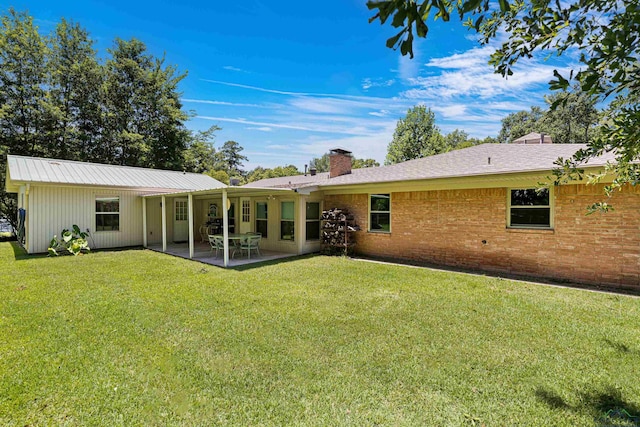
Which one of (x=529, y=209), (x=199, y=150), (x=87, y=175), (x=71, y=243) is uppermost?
(x=199, y=150)

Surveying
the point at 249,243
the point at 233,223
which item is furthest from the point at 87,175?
the point at 249,243

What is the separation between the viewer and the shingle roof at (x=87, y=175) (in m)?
10.9

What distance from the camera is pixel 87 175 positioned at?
1244 cm

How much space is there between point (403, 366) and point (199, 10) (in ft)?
41.8

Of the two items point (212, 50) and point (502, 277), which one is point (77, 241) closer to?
point (212, 50)

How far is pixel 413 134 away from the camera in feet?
112

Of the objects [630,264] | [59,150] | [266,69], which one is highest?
[266,69]

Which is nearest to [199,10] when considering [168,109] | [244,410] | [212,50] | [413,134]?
[212,50]

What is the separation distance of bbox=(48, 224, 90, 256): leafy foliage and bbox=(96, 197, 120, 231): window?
837mm

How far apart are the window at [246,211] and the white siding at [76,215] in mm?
4544

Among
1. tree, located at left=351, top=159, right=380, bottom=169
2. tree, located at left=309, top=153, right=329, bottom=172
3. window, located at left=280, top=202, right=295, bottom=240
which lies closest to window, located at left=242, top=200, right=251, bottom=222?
window, located at left=280, top=202, right=295, bottom=240

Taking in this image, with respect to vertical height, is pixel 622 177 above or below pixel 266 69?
below

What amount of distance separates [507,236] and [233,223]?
33.4 feet

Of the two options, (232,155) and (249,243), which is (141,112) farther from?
(232,155)
